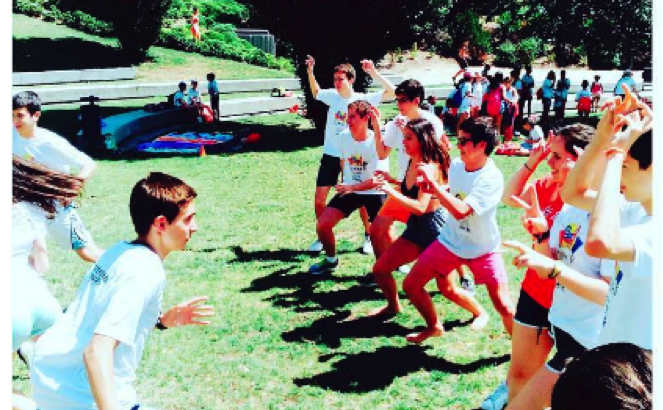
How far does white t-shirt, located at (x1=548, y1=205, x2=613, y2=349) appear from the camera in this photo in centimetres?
400

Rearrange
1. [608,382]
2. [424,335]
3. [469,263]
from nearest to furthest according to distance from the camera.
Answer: [608,382] < [469,263] < [424,335]

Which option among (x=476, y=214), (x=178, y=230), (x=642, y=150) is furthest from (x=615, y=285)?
(x=476, y=214)

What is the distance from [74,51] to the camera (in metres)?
34.8

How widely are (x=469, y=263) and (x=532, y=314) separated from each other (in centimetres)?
124

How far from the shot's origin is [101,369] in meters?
2.83

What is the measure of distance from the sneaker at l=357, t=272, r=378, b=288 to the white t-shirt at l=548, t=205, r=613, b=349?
147 inches

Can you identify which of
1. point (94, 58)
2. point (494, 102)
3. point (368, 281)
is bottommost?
point (368, 281)

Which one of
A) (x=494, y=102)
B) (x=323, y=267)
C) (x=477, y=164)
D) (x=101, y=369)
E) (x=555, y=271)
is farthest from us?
(x=494, y=102)

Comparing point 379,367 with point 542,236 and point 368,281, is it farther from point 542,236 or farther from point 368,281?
point 368,281

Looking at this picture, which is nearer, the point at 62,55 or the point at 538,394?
the point at 538,394

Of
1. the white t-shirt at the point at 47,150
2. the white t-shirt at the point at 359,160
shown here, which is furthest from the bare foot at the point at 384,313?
the white t-shirt at the point at 47,150

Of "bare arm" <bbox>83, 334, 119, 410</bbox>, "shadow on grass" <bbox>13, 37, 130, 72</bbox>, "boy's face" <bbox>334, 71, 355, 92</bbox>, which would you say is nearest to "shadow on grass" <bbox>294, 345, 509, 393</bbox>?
"bare arm" <bbox>83, 334, 119, 410</bbox>

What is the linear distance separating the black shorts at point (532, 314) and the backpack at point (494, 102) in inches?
562

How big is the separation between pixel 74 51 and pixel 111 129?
1846 cm
